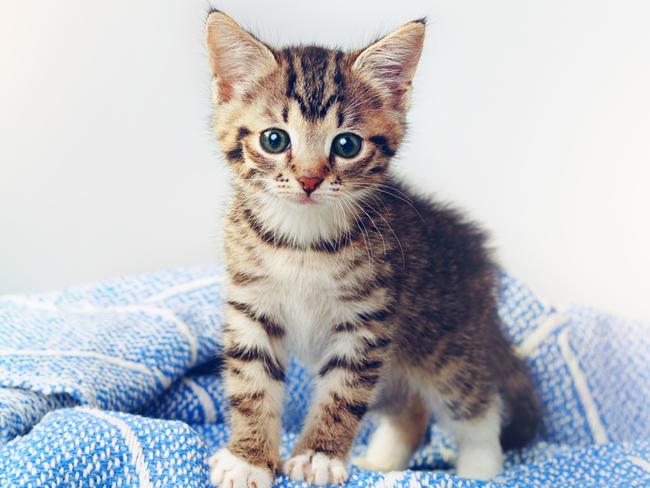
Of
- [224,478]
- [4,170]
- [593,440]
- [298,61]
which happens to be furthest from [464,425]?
[4,170]

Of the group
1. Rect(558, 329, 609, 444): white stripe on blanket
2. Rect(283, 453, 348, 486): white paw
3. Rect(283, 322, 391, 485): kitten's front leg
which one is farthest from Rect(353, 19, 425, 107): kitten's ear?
Rect(558, 329, 609, 444): white stripe on blanket

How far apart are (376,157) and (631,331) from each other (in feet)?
2.96

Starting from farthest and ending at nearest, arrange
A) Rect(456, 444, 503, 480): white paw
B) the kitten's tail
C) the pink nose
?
1. the kitten's tail
2. Rect(456, 444, 503, 480): white paw
3. the pink nose

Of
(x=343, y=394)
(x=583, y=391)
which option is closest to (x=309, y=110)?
(x=343, y=394)

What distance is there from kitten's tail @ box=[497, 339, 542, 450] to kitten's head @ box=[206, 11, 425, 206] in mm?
577

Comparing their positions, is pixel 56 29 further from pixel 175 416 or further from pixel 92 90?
pixel 175 416

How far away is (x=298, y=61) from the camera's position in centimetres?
114

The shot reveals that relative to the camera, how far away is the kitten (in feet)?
3.57

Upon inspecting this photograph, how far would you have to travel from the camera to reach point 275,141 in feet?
3.55

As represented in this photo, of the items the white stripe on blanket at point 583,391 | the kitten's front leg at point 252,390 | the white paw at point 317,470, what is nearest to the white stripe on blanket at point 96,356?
the kitten's front leg at point 252,390

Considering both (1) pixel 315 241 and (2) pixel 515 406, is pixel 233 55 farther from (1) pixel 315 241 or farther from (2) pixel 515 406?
(2) pixel 515 406

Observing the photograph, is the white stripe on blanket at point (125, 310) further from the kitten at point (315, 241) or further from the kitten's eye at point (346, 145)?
the kitten's eye at point (346, 145)

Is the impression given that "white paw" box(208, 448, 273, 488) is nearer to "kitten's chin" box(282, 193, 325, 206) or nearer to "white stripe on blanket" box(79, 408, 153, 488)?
"white stripe on blanket" box(79, 408, 153, 488)

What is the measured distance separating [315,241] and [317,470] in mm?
338
